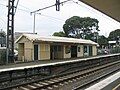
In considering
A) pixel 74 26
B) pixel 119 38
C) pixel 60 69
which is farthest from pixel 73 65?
pixel 119 38

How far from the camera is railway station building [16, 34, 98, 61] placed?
39719 mm

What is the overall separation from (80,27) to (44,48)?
61.8m

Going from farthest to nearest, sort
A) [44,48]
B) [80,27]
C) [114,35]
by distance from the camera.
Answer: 1. [114,35]
2. [80,27]
3. [44,48]

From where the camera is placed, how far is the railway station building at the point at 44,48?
130 feet

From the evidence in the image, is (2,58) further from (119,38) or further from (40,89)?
(119,38)

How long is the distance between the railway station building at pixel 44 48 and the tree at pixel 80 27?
46.9 m

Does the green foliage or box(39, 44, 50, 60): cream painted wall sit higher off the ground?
the green foliage

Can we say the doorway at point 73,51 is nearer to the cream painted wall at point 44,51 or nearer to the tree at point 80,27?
the cream painted wall at point 44,51

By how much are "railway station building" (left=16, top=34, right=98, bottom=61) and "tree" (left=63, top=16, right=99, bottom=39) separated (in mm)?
46851

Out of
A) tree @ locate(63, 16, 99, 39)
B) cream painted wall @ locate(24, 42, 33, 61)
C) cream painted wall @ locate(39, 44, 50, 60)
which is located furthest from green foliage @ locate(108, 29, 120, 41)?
cream painted wall @ locate(24, 42, 33, 61)

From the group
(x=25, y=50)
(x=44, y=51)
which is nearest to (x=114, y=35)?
(x=44, y=51)

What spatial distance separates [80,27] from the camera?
10169cm

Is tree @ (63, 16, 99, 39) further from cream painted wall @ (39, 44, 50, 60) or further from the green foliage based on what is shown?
cream painted wall @ (39, 44, 50, 60)

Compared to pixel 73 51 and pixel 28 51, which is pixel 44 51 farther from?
pixel 73 51
